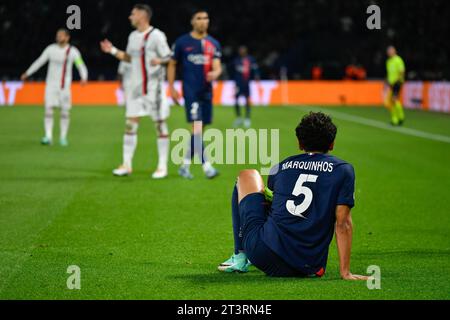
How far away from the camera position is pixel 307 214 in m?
7.07

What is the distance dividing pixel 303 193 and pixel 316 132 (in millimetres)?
451

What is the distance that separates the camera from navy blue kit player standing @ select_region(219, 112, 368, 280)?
699 centimetres

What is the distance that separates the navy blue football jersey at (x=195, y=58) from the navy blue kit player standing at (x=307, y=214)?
7.43m

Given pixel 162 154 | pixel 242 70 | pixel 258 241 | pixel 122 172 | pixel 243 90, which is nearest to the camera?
pixel 258 241

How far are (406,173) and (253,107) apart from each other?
24.5 metres

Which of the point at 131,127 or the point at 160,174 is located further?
the point at 131,127

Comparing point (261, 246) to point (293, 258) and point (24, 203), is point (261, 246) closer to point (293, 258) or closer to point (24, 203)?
point (293, 258)

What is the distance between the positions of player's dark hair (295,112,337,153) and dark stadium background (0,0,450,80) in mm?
34364

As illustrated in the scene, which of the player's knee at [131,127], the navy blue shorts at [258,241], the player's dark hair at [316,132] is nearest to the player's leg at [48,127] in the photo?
the player's knee at [131,127]

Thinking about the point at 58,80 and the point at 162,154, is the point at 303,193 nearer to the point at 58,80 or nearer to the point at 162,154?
the point at 162,154

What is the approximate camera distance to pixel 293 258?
7.14 meters

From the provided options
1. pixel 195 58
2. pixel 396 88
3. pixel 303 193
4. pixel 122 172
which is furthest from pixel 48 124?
pixel 303 193

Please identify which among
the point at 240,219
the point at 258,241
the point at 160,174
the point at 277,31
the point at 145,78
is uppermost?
the point at 277,31

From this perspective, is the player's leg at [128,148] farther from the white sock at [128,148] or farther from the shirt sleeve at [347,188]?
the shirt sleeve at [347,188]
